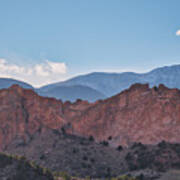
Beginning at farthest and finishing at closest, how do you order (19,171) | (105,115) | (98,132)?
(105,115) < (98,132) < (19,171)

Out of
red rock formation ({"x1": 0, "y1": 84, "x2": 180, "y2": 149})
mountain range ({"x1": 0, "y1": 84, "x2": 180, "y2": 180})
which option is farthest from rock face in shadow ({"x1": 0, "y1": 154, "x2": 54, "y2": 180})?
red rock formation ({"x1": 0, "y1": 84, "x2": 180, "y2": 149})

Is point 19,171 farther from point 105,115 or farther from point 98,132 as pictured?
point 105,115

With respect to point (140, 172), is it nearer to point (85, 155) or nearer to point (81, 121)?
point (85, 155)

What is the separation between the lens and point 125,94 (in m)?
98.2

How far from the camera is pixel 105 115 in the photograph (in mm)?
98875

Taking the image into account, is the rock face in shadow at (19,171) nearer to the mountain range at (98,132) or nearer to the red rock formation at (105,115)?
the mountain range at (98,132)

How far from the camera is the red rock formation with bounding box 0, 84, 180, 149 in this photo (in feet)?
291

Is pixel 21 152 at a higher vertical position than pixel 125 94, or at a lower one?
lower

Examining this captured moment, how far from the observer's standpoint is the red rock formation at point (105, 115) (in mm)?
88812

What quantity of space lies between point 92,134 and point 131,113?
1188cm

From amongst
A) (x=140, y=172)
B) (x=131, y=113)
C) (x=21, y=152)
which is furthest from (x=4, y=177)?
(x=131, y=113)

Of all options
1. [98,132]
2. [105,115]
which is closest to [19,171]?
[98,132]

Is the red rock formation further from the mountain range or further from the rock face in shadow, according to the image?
the rock face in shadow

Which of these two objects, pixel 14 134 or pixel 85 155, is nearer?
pixel 85 155
